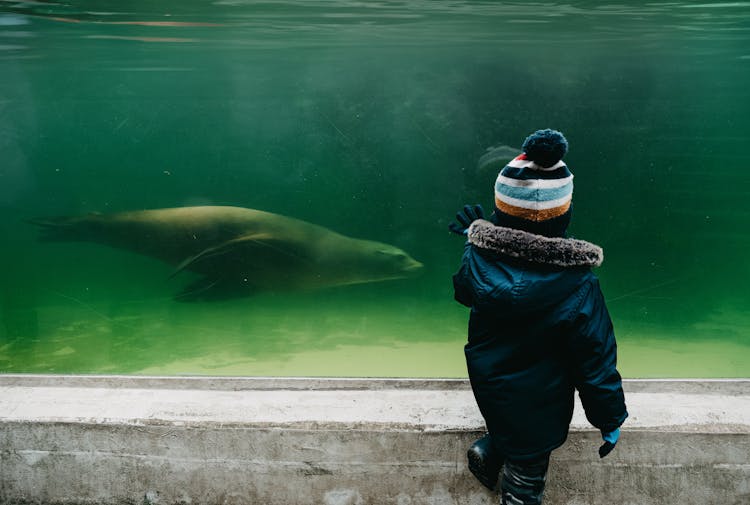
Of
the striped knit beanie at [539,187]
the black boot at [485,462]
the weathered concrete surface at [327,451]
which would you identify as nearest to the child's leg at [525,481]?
the black boot at [485,462]

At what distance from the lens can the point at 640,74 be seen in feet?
15.1

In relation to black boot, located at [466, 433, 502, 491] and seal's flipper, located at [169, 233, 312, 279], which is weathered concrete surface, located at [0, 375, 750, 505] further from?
seal's flipper, located at [169, 233, 312, 279]

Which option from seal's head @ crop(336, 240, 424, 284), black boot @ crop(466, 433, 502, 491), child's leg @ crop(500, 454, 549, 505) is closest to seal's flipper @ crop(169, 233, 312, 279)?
seal's head @ crop(336, 240, 424, 284)

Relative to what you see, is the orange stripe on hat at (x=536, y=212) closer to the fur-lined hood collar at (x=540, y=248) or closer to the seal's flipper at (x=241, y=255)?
the fur-lined hood collar at (x=540, y=248)

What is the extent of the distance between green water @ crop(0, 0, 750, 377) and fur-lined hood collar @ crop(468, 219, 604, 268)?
252 centimetres

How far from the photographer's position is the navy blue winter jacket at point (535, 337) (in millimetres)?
1993

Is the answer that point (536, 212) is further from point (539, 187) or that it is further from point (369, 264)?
point (369, 264)

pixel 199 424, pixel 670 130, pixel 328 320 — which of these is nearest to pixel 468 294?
pixel 199 424

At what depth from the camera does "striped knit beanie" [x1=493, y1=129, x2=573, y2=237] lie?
1966 millimetres

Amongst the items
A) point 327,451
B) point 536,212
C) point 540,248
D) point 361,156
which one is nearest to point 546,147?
point 536,212

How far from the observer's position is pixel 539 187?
1979 mm

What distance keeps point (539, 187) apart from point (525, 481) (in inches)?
43.7

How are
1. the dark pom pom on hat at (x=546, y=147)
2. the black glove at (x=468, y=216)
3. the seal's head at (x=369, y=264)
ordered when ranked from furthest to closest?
1. the seal's head at (x=369, y=264)
2. the black glove at (x=468, y=216)
3. the dark pom pom on hat at (x=546, y=147)

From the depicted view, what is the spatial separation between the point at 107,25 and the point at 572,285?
440cm
